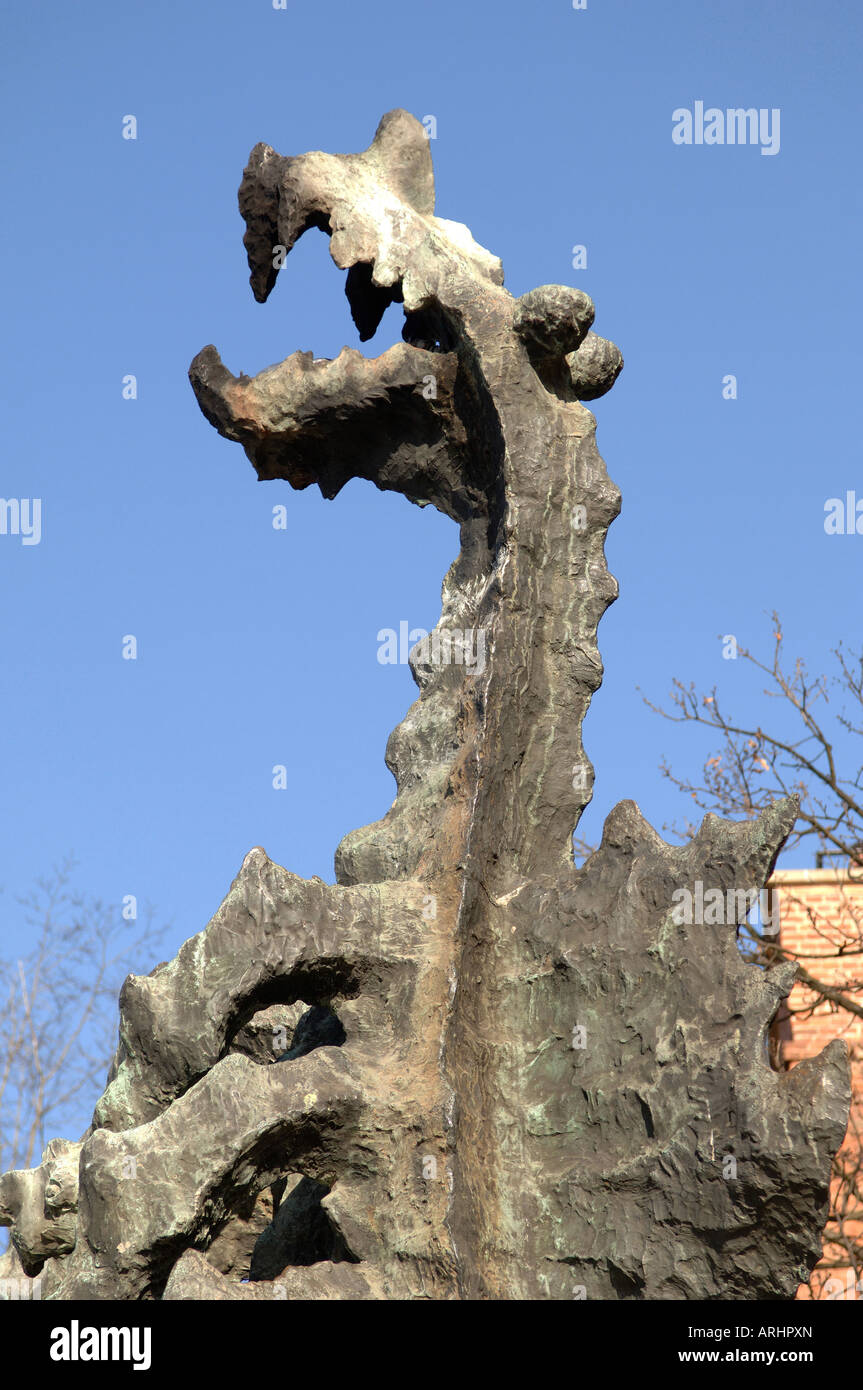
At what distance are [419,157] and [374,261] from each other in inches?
19.8

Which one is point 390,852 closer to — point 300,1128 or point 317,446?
point 300,1128

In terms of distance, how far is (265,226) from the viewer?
5.72m

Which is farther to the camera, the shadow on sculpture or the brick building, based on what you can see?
the brick building

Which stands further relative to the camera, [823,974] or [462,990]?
[823,974]

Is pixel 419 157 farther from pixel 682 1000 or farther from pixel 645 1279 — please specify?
pixel 645 1279

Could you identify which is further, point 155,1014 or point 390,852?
point 390,852

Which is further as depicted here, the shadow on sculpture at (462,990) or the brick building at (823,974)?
the brick building at (823,974)

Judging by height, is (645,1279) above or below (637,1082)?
below

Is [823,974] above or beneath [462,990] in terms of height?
above
